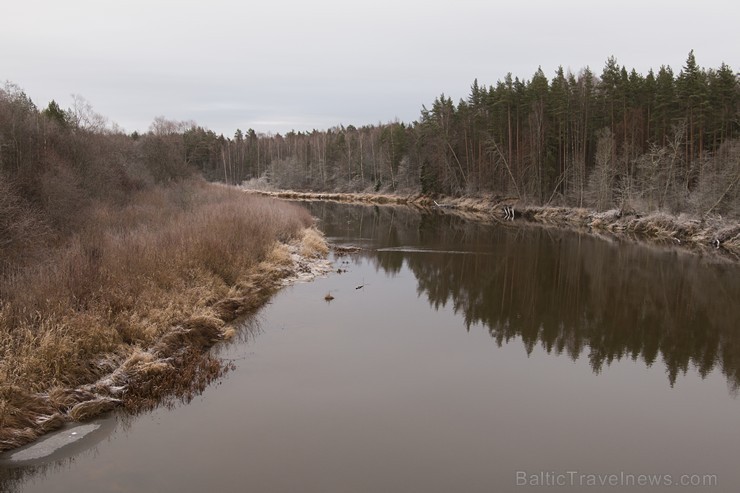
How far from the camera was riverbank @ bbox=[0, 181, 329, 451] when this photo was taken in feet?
28.7

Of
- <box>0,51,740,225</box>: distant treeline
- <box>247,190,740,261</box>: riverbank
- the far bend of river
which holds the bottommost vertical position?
the far bend of river

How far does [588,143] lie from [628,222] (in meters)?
14.2

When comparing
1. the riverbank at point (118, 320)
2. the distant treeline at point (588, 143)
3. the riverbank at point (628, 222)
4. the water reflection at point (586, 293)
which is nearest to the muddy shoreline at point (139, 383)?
the riverbank at point (118, 320)

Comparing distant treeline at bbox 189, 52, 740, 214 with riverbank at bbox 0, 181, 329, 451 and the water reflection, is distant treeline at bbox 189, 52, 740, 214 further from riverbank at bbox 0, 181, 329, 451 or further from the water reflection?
riverbank at bbox 0, 181, 329, 451

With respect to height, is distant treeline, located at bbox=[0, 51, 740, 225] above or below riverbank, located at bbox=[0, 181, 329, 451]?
above

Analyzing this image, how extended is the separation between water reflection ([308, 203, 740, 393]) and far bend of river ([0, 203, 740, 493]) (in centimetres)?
11

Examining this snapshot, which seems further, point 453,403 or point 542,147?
point 542,147

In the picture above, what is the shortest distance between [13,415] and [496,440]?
7.60 m

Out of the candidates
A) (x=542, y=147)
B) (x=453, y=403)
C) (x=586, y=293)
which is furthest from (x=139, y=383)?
(x=542, y=147)

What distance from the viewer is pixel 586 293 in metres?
19.7

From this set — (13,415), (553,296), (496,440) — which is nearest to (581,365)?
(496,440)

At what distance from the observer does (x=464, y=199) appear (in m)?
62.5

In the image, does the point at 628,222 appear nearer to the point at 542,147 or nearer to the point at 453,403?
the point at 542,147

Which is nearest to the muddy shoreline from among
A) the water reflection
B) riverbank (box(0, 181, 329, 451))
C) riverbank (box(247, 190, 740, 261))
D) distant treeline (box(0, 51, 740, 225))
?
riverbank (box(0, 181, 329, 451))
